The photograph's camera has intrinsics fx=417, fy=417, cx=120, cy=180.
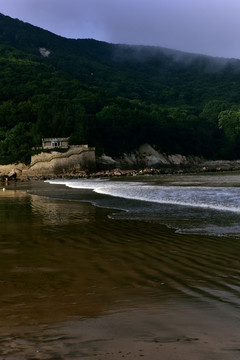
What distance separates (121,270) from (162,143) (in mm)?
134998

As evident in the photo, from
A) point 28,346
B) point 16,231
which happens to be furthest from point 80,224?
point 28,346

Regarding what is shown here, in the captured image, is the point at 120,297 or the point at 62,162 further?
the point at 62,162

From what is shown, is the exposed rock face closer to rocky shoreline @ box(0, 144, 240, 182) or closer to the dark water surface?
rocky shoreline @ box(0, 144, 240, 182)

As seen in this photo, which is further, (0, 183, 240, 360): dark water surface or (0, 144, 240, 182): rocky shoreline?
(0, 144, 240, 182): rocky shoreline

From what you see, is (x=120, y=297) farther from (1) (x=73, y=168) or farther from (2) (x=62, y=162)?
(2) (x=62, y=162)

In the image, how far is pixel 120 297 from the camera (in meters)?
6.76

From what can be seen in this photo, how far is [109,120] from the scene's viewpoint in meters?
138

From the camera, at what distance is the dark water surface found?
4867 mm

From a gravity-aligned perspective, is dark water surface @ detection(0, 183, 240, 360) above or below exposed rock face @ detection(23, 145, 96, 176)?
below

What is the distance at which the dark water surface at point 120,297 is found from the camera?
487 cm

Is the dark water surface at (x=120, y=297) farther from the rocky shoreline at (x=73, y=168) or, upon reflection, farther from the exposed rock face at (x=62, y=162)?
the exposed rock face at (x=62, y=162)

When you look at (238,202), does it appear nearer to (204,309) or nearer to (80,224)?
(80,224)

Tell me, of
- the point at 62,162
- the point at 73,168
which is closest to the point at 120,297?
the point at 73,168

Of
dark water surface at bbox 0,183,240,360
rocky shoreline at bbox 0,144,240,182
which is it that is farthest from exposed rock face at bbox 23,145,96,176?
dark water surface at bbox 0,183,240,360
